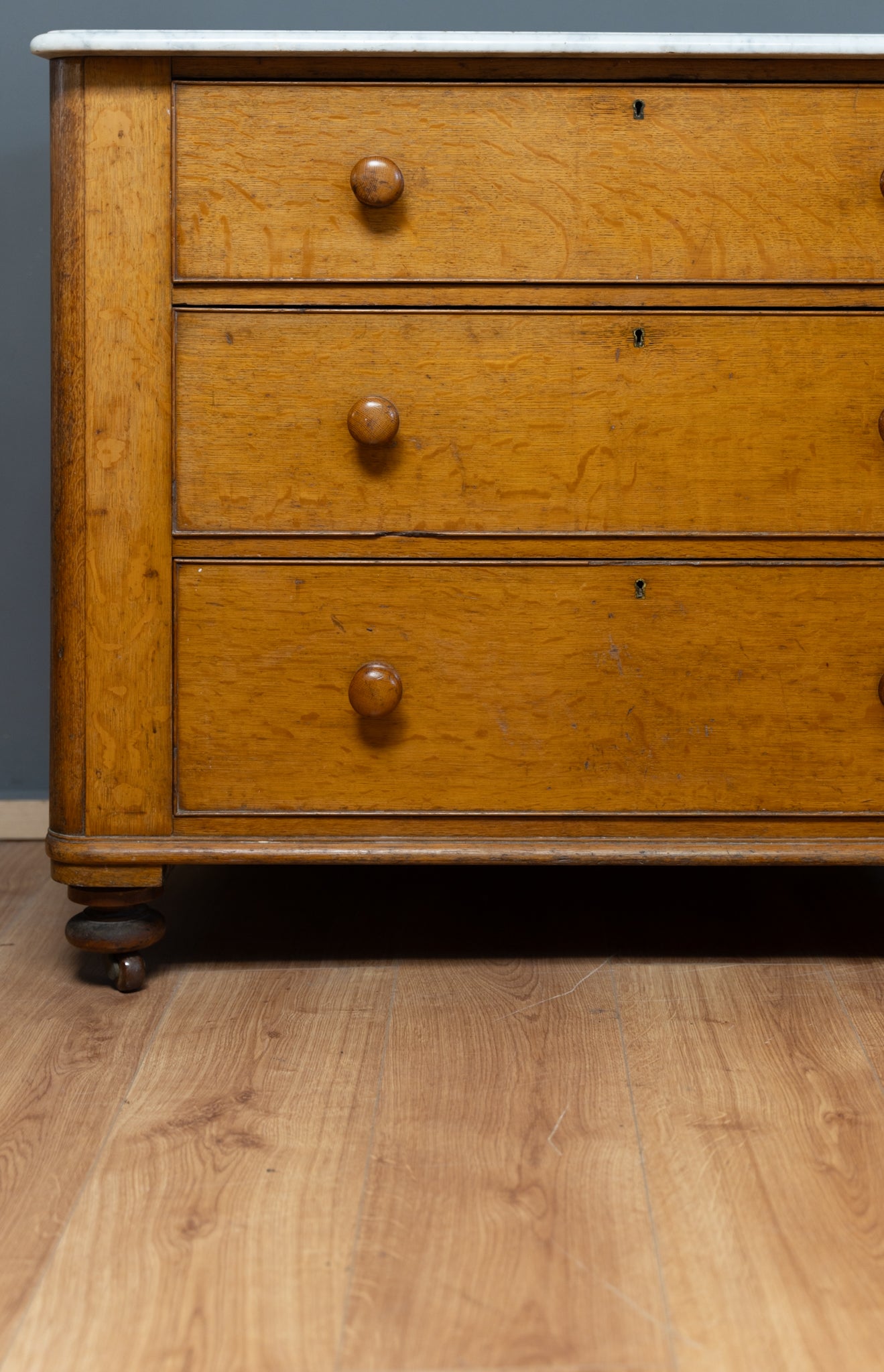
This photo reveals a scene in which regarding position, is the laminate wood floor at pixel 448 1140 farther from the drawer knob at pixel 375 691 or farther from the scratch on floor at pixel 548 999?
the drawer knob at pixel 375 691

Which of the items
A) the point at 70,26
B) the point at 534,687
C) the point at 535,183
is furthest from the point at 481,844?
the point at 70,26

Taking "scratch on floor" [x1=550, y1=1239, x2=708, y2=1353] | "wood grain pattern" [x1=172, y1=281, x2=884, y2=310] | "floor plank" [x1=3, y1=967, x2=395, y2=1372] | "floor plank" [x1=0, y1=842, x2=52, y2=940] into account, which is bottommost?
"floor plank" [x1=0, y1=842, x2=52, y2=940]

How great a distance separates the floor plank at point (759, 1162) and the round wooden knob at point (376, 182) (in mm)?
807

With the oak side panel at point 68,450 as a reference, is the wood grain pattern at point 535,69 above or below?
above

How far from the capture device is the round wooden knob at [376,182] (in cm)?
120

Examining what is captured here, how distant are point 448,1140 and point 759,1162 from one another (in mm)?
240

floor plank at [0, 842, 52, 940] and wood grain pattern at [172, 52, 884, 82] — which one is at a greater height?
wood grain pattern at [172, 52, 884, 82]

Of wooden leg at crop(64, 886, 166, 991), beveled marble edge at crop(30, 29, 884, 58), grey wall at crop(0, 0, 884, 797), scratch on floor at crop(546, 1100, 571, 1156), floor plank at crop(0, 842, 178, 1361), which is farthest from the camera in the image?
grey wall at crop(0, 0, 884, 797)

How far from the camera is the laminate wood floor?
811mm

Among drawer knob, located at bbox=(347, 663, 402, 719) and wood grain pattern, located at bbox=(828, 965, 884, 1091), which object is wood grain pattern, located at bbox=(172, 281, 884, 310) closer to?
drawer knob, located at bbox=(347, 663, 402, 719)

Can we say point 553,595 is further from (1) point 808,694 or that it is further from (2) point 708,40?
(2) point 708,40

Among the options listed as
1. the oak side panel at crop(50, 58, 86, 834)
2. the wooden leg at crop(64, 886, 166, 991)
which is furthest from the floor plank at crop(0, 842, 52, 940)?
the oak side panel at crop(50, 58, 86, 834)

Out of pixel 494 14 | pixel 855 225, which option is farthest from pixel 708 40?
pixel 494 14

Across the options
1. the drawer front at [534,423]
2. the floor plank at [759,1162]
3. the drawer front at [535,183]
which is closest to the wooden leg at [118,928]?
the drawer front at [534,423]
